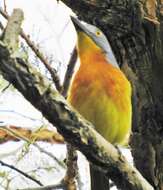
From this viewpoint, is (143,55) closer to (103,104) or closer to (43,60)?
(103,104)

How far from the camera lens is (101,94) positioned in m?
1.72

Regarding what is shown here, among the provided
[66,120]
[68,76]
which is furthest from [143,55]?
[66,120]

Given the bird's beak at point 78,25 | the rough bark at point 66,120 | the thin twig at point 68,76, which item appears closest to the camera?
the rough bark at point 66,120

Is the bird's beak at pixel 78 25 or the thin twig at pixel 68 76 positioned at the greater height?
the bird's beak at pixel 78 25

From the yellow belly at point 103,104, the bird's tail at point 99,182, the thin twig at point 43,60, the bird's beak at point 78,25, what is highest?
the bird's beak at point 78,25

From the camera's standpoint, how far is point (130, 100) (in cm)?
176

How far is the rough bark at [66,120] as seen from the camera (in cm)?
102

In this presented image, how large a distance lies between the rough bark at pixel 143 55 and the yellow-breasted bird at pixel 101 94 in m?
0.04

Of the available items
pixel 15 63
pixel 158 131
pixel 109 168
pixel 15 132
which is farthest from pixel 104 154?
pixel 15 132

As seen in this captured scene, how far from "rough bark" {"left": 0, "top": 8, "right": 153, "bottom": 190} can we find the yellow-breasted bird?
43 centimetres

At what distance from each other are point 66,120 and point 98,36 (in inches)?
28.8

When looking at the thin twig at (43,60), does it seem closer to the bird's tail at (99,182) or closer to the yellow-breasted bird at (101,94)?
the yellow-breasted bird at (101,94)

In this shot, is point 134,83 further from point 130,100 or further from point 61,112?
point 61,112

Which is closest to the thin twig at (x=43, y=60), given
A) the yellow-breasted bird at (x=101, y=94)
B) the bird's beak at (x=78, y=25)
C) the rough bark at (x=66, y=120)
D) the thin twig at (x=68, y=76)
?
the thin twig at (x=68, y=76)
